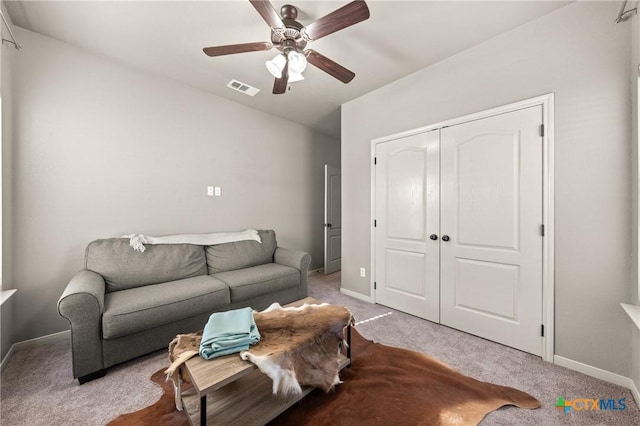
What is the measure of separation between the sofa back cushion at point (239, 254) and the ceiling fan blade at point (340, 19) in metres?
2.34

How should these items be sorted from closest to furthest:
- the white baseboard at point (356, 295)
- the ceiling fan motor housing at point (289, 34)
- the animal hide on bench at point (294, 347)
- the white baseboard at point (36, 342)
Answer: the animal hide on bench at point (294, 347) → the ceiling fan motor housing at point (289, 34) → the white baseboard at point (36, 342) → the white baseboard at point (356, 295)

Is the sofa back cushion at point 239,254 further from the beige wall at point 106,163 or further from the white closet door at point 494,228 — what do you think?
the white closet door at point 494,228

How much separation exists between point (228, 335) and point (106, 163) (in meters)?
2.35

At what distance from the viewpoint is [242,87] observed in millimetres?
3029

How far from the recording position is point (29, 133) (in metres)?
2.14

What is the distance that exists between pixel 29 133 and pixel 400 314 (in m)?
3.96

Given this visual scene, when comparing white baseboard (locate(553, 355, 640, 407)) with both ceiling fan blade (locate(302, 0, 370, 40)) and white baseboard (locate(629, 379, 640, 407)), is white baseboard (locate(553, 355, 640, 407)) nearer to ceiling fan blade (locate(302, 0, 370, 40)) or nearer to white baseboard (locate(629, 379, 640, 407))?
white baseboard (locate(629, 379, 640, 407))

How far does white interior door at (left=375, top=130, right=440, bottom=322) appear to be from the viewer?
8.54ft

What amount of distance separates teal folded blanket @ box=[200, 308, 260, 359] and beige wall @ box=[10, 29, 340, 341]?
1.91 meters

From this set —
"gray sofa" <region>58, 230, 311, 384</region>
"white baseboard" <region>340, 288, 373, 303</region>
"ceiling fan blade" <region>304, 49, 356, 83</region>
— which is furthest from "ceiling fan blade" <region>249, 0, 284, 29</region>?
"white baseboard" <region>340, 288, 373, 303</region>

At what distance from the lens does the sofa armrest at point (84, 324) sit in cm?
163

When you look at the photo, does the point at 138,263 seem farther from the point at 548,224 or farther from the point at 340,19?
the point at 548,224

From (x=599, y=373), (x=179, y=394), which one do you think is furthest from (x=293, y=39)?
(x=599, y=373)

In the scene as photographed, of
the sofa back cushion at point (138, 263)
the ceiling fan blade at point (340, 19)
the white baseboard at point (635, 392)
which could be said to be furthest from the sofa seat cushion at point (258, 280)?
the white baseboard at point (635, 392)
